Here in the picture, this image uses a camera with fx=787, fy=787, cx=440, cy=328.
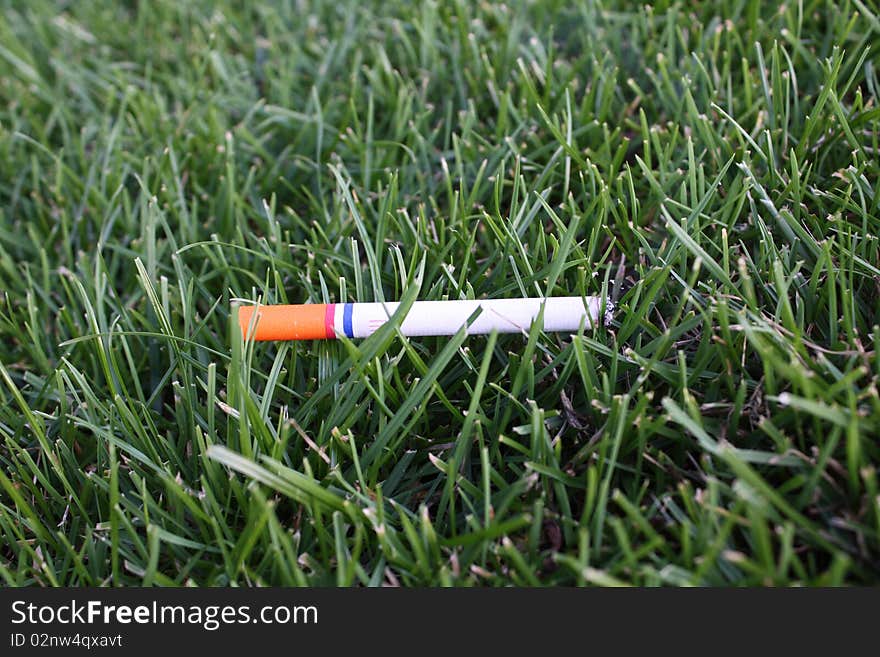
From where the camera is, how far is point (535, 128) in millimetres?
1707

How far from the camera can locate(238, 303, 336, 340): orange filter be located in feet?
4.33

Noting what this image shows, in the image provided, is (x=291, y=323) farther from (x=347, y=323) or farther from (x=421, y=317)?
(x=421, y=317)

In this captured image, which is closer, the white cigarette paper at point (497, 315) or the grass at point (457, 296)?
the grass at point (457, 296)

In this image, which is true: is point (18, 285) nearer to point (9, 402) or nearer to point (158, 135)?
point (9, 402)

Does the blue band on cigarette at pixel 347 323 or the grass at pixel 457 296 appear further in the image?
the blue band on cigarette at pixel 347 323

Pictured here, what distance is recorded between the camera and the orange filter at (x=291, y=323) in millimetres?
1320

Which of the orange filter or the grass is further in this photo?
the orange filter

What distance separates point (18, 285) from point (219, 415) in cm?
64

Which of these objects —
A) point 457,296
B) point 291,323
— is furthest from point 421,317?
point 291,323

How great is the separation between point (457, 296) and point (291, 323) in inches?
11.5

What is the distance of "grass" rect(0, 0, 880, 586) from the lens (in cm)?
110

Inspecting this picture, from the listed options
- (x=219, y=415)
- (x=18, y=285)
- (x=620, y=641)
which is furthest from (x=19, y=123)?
(x=620, y=641)

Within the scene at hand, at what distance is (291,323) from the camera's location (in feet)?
4.33

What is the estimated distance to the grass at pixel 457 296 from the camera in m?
1.10
